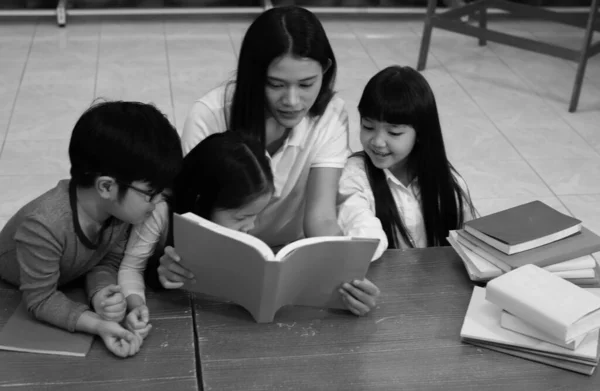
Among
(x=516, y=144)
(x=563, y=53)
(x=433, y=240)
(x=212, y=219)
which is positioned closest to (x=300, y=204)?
(x=433, y=240)

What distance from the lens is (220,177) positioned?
1564 mm

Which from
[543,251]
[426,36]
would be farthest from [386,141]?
[426,36]

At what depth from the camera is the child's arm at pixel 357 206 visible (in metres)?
1.79

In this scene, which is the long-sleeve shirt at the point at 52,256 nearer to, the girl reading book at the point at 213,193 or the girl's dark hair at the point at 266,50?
the girl reading book at the point at 213,193

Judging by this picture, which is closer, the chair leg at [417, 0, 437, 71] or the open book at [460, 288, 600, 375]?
the open book at [460, 288, 600, 375]

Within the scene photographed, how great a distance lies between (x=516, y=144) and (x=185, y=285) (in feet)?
8.09

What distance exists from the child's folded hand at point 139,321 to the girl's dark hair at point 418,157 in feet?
2.43

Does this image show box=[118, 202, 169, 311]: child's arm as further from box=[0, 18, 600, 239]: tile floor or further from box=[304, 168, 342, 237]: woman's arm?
box=[0, 18, 600, 239]: tile floor

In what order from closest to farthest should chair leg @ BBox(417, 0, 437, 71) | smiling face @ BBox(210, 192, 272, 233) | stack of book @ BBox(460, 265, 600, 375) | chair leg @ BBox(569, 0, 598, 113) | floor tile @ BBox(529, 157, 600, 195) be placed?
stack of book @ BBox(460, 265, 600, 375) → smiling face @ BBox(210, 192, 272, 233) → floor tile @ BBox(529, 157, 600, 195) → chair leg @ BBox(569, 0, 598, 113) → chair leg @ BBox(417, 0, 437, 71)

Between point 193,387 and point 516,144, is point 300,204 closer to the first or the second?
point 193,387

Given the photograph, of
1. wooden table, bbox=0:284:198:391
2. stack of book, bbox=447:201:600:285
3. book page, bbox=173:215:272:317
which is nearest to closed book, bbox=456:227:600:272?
stack of book, bbox=447:201:600:285

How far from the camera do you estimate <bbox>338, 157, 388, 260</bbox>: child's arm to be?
1.79 metres

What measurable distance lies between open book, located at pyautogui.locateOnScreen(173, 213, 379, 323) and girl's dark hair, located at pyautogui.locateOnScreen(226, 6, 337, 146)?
491 mm

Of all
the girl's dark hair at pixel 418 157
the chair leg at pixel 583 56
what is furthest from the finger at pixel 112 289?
the chair leg at pixel 583 56
